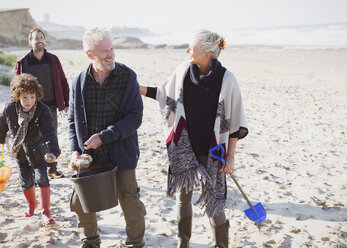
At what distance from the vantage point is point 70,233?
3379 mm

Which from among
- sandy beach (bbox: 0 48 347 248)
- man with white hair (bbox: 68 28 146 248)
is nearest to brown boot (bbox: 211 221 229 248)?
sandy beach (bbox: 0 48 347 248)

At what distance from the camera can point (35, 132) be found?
3.34m

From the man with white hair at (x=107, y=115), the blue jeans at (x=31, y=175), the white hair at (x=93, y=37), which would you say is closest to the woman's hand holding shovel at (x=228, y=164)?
the man with white hair at (x=107, y=115)

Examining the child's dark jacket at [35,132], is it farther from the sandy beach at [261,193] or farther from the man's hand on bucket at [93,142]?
the man's hand on bucket at [93,142]

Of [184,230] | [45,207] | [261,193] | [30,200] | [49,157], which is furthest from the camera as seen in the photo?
[261,193]

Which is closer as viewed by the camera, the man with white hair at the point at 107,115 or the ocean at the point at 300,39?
the man with white hair at the point at 107,115

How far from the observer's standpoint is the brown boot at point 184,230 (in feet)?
9.91

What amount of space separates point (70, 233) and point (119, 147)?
127 cm

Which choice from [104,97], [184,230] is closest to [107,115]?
[104,97]

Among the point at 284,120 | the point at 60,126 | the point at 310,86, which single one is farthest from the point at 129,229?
the point at 310,86

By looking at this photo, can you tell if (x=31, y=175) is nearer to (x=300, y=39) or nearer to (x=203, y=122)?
(x=203, y=122)

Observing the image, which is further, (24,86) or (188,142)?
(24,86)

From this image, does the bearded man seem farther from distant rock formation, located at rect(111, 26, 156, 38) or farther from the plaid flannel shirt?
distant rock formation, located at rect(111, 26, 156, 38)

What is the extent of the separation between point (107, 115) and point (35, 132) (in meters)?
1.07
